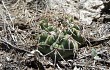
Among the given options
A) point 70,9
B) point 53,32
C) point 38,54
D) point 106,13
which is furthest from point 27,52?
point 106,13

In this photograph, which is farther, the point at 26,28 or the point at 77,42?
the point at 26,28

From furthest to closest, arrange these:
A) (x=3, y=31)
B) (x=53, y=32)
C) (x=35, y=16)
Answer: (x=35, y=16), (x=3, y=31), (x=53, y=32)

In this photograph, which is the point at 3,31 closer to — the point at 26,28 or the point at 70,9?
the point at 26,28

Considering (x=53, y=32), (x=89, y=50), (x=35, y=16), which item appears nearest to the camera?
(x=53, y=32)

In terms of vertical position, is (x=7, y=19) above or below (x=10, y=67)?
above
